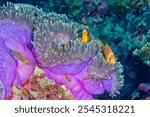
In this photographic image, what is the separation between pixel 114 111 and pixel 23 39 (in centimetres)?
122

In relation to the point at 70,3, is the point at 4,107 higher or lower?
lower

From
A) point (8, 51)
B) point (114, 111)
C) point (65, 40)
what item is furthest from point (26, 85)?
point (114, 111)

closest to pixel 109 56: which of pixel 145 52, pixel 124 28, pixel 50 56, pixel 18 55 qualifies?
pixel 50 56

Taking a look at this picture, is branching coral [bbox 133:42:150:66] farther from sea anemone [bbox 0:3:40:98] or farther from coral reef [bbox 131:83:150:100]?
sea anemone [bbox 0:3:40:98]

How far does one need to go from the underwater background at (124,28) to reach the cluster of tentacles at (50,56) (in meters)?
1.18

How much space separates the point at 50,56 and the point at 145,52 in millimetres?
1493

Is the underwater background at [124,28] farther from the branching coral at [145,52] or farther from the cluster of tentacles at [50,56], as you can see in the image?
the cluster of tentacles at [50,56]

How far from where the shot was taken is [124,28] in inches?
169

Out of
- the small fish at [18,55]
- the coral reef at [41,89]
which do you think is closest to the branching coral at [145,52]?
the coral reef at [41,89]

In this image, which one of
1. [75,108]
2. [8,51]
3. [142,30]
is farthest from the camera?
[142,30]

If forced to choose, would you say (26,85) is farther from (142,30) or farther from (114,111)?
(142,30)

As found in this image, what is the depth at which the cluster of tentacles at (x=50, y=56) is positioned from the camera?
115 inches

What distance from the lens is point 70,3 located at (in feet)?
14.7

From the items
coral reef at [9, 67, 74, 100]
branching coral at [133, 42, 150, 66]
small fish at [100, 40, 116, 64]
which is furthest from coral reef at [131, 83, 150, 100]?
coral reef at [9, 67, 74, 100]
